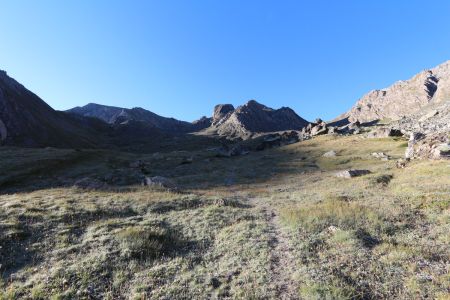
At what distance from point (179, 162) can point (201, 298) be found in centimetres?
6064

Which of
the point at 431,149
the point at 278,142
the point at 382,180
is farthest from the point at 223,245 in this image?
the point at 278,142

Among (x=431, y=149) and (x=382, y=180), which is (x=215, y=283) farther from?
(x=431, y=149)

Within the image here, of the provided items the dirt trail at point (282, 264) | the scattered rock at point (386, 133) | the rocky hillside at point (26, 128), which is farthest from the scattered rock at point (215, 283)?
the rocky hillside at point (26, 128)

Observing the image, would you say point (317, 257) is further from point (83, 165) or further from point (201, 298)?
point (83, 165)

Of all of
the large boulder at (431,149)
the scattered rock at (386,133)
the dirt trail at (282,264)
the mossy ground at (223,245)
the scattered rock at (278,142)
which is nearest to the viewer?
the dirt trail at (282,264)

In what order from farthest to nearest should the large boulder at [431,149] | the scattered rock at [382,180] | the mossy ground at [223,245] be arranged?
1. the large boulder at [431,149]
2. the scattered rock at [382,180]
3. the mossy ground at [223,245]

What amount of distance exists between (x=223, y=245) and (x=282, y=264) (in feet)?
11.5

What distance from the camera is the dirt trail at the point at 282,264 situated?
10.3 metres

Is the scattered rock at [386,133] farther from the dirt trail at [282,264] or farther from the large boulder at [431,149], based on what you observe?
the dirt trail at [282,264]

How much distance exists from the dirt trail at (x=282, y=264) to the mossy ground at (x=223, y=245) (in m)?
0.09

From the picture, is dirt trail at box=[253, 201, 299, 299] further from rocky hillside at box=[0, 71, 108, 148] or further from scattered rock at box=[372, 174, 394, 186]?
rocky hillside at box=[0, 71, 108, 148]

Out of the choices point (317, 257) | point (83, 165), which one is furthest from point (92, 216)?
point (83, 165)

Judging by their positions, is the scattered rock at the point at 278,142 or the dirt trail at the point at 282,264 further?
the scattered rock at the point at 278,142

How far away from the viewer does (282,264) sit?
483 inches
